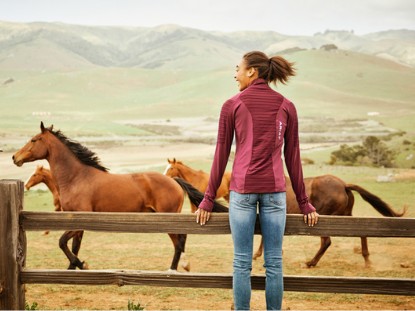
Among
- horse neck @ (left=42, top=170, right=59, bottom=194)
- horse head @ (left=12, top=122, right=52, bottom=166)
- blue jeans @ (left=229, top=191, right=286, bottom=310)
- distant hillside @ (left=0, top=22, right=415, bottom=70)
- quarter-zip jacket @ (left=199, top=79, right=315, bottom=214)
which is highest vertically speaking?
distant hillside @ (left=0, top=22, right=415, bottom=70)

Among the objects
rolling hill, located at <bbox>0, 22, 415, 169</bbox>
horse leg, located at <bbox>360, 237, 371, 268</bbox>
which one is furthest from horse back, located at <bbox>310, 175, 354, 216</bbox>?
rolling hill, located at <bbox>0, 22, 415, 169</bbox>

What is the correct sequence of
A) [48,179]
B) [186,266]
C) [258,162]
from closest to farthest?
[258,162], [186,266], [48,179]

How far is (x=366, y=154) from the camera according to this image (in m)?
23.7

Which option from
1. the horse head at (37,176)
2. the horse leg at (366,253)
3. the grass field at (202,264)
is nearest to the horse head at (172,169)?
the grass field at (202,264)

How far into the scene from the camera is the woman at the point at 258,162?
10.9 feet

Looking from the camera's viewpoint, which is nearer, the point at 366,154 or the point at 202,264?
the point at 202,264

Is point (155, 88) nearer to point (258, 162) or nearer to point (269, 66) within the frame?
point (269, 66)

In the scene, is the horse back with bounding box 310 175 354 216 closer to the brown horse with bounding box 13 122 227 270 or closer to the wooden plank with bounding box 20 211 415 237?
the brown horse with bounding box 13 122 227 270

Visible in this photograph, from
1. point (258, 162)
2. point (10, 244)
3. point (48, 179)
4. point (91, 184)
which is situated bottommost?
point (48, 179)

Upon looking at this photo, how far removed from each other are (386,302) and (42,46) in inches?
3140

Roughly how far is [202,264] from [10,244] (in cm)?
610

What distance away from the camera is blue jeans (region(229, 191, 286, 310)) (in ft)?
11.1

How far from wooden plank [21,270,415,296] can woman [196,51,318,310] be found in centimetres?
28

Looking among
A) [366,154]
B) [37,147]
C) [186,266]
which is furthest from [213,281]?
[366,154]
